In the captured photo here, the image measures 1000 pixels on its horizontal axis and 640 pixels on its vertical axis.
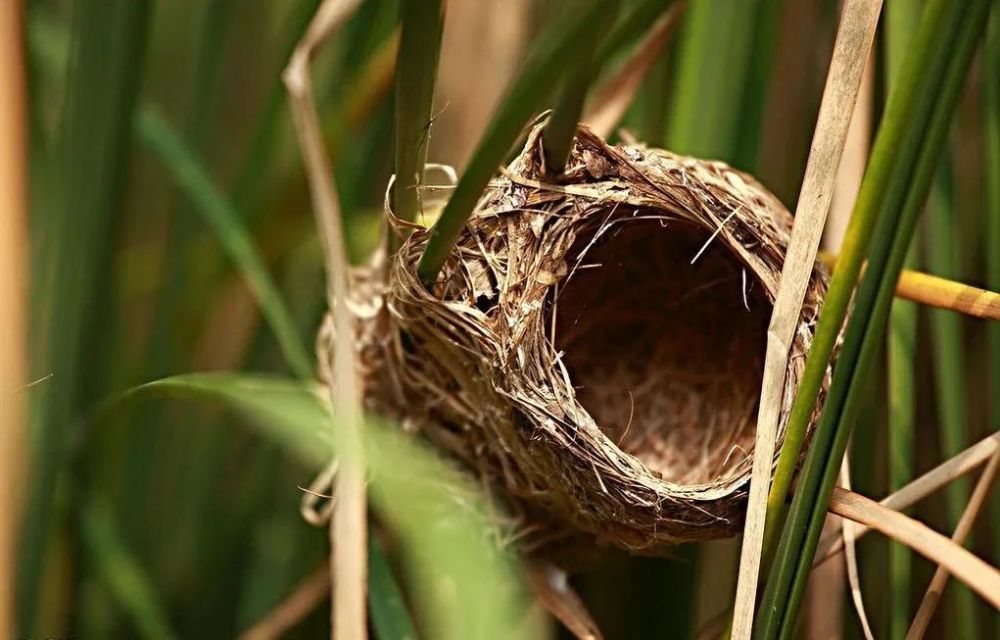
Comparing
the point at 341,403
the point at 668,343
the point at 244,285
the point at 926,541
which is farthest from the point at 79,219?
the point at 926,541

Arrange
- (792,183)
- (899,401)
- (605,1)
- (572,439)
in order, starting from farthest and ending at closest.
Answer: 1. (792,183)
2. (899,401)
3. (572,439)
4. (605,1)

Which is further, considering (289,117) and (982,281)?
(289,117)

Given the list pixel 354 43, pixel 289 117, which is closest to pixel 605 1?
pixel 354 43

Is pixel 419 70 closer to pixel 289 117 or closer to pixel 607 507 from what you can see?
pixel 607 507

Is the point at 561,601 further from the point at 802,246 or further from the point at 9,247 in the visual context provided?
the point at 9,247

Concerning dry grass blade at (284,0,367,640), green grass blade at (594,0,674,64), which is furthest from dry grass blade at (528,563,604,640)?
green grass blade at (594,0,674,64)

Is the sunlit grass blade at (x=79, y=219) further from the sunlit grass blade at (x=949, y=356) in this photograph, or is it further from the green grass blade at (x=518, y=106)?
the sunlit grass blade at (x=949, y=356)
